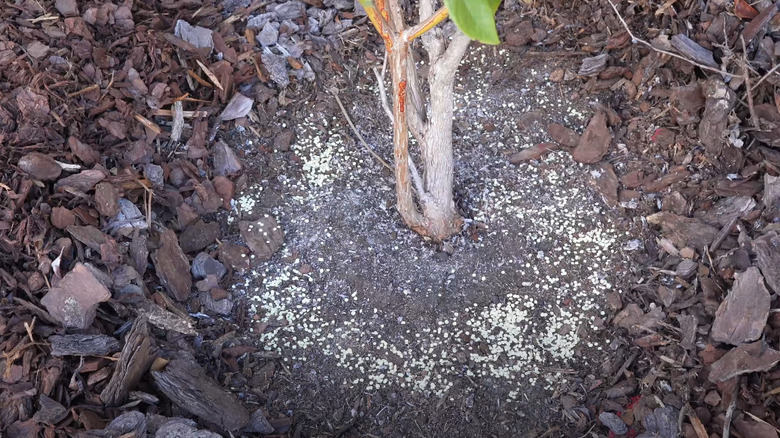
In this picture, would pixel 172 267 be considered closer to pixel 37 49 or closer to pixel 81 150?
pixel 81 150

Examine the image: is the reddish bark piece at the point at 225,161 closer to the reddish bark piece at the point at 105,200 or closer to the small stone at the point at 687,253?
the reddish bark piece at the point at 105,200

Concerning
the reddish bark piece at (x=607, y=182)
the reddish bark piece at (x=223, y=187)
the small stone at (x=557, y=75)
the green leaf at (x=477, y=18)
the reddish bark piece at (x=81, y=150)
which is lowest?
the reddish bark piece at (x=607, y=182)

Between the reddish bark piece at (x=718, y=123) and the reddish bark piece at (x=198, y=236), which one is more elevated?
the reddish bark piece at (x=198, y=236)

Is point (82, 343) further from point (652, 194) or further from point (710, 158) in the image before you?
point (710, 158)

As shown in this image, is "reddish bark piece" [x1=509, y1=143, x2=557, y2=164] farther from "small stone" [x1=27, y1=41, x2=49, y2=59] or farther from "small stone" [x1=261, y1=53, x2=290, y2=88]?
"small stone" [x1=27, y1=41, x2=49, y2=59]

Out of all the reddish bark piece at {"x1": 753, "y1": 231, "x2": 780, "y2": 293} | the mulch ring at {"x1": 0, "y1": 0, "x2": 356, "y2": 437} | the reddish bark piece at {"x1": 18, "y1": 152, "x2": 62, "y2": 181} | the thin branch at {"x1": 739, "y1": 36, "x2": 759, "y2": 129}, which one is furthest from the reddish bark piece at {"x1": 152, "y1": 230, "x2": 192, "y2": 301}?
the thin branch at {"x1": 739, "y1": 36, "x2": 759, "y2": 129}

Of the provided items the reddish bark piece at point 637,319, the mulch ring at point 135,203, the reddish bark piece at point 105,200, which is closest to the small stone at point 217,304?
the mulch ring at point 135,203
